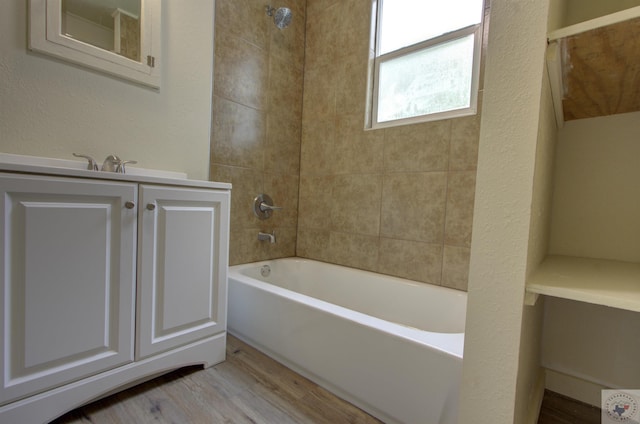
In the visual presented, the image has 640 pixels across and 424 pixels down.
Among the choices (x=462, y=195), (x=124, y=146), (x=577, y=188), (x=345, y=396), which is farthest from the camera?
(x=462, y=195)

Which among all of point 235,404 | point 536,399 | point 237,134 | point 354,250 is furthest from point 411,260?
point 237,134

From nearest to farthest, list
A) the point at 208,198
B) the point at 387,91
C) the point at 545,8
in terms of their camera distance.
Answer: the point at 545,8
the point at 208,198
the point at 387,91

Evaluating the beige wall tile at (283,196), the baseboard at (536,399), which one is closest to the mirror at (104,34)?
the beige wall tile at (283,196)

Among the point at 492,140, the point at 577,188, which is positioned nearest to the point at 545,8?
the point at 492,140

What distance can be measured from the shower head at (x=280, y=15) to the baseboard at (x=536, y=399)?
2523mm

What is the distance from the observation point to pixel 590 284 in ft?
1.94

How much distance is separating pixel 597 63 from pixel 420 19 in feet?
4.97

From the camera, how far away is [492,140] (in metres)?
0.58

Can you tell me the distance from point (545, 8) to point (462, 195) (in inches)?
44.9

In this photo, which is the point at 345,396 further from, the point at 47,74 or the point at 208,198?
the point at 47,74

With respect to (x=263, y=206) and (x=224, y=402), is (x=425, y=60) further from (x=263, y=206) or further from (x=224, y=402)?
(x=224, y=402)

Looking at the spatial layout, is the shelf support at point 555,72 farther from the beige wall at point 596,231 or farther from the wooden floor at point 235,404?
the wooden floor at point 235,404

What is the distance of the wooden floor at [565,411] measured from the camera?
1060 millimetres

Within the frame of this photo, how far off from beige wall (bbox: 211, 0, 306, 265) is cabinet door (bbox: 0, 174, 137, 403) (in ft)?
2.90
